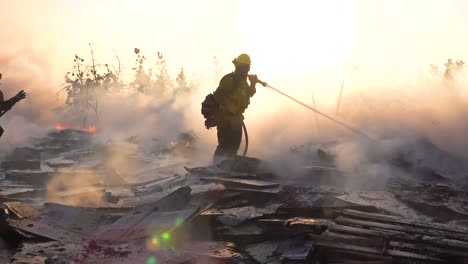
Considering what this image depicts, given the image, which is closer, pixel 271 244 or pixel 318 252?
pixel 318 252

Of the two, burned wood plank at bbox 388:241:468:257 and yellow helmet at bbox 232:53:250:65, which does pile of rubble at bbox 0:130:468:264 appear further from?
yellow helmet at bbox 232:53:250:65

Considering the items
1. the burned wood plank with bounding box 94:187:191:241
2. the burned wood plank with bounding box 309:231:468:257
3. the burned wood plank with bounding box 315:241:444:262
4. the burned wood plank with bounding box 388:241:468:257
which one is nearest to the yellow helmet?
the burned wood plank with bounding box 94:187:191:241

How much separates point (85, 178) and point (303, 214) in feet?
16.6

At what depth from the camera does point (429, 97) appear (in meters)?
9.97

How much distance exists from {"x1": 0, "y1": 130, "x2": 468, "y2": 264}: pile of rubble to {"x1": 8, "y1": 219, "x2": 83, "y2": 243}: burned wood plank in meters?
0.01

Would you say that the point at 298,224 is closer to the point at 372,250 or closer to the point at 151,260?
the point at 372,250

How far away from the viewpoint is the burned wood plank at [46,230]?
4644 mm

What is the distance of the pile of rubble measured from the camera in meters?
3.98

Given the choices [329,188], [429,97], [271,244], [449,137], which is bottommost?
[271,244]

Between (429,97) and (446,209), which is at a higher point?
(429,97)

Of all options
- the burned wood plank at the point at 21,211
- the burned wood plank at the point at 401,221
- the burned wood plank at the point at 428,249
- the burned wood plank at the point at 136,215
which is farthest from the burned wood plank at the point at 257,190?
the burned wood plank at the point at 21,211

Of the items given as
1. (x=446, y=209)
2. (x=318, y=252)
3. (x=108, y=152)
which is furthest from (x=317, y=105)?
(x=318, y=252)

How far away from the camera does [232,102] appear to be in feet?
25.3

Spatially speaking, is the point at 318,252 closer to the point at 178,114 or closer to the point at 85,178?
the point at 85,178
